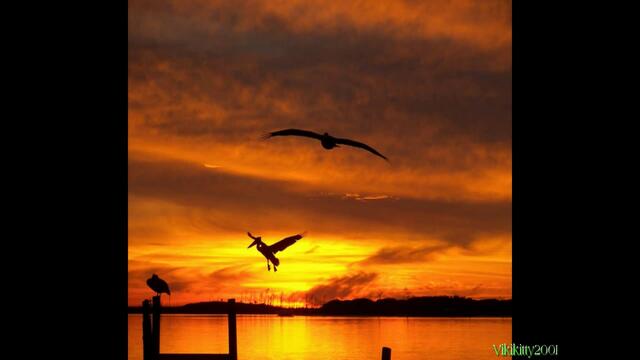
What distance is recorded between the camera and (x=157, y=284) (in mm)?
18078

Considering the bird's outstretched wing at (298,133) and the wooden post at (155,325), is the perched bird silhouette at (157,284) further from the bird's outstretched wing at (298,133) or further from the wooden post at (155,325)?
the bird's outstretched wing at (298,133)

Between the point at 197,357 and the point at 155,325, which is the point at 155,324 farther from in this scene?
the point at 197,357

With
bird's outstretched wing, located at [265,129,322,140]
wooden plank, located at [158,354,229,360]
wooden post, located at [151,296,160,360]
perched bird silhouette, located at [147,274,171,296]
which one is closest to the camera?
bird's outstretched wing, located at [265,129,322,140]

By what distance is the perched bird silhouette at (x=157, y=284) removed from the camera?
18.0m

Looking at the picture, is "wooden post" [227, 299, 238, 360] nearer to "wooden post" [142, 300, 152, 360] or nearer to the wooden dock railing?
the wooden dock railing

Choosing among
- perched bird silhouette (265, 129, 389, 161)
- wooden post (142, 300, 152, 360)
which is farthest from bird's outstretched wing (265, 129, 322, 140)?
wooden post (142, 300, 152, 360)

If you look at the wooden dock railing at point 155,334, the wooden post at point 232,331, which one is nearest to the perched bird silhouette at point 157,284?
the wooden dock railing at point 155,334

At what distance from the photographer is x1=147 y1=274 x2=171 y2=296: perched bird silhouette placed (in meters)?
18.0
